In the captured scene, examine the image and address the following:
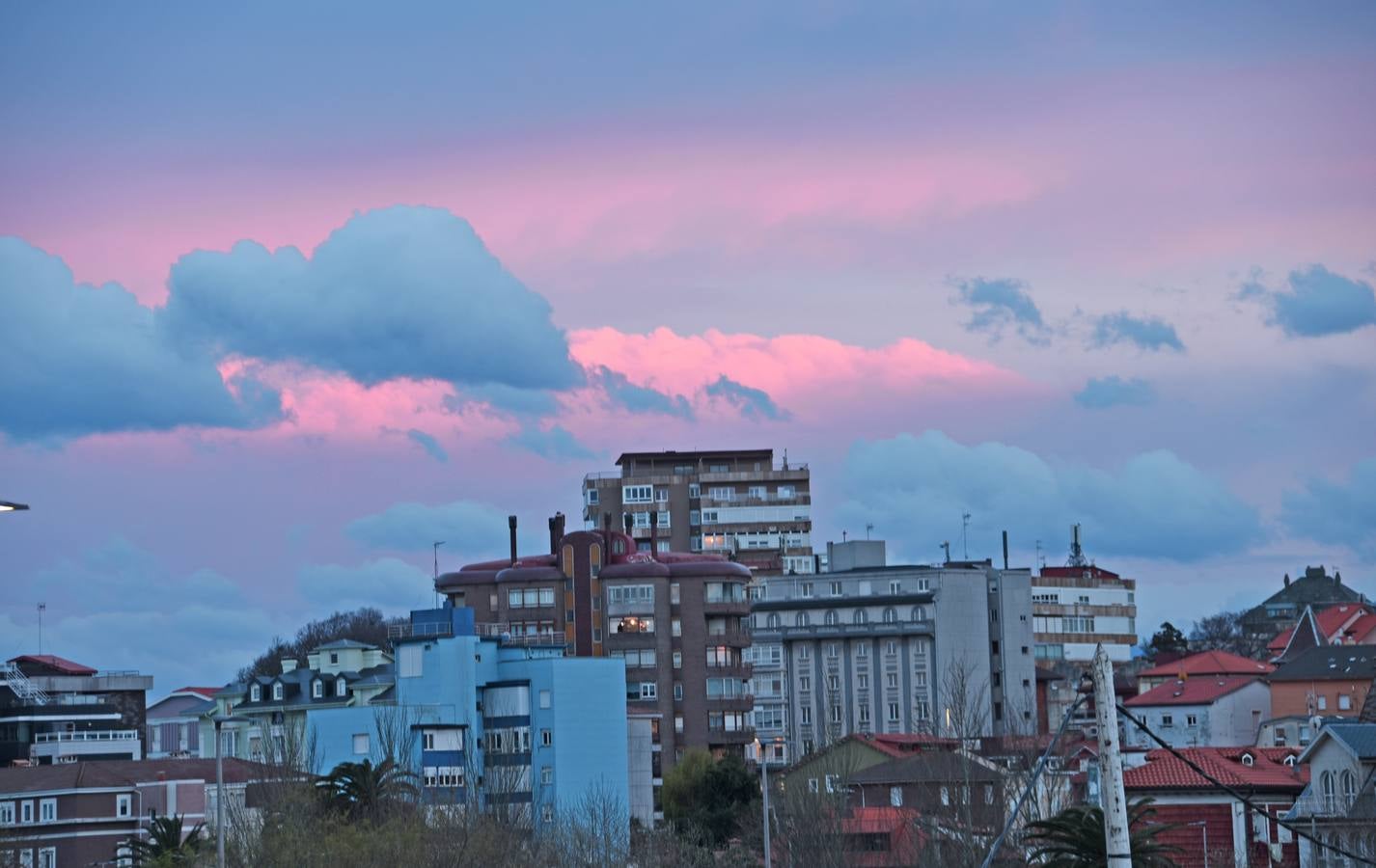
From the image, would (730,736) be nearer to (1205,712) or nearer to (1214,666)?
(1205,712)

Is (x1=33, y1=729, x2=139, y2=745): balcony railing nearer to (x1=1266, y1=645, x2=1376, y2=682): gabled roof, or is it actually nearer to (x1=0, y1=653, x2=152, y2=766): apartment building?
(x1=0, y1=653, x2=152, y2=766): apartment building

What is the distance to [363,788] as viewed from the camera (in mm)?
75250

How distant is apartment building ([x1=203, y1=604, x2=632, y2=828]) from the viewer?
93.1m

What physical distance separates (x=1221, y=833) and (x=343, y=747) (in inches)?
1566

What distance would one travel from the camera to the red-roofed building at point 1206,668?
434 feet

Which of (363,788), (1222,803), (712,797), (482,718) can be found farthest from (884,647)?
(363,788)

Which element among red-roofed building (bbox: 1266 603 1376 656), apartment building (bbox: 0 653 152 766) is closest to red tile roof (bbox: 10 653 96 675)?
apartment building (bbox: 0 653 152 766)

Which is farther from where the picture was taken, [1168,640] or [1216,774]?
[1168,640]

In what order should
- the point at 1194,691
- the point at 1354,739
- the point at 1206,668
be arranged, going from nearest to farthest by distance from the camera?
the point at 1354,739
the point at 1194,691
the point at 1206,668

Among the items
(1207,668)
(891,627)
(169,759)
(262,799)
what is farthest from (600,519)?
(262,799)

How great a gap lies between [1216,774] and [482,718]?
35.2m

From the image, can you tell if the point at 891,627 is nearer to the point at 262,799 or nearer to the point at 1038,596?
the point at 1038,596

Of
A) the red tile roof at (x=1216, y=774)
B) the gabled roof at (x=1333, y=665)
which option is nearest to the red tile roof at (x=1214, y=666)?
the gabled roof at (x=1333, y=665)

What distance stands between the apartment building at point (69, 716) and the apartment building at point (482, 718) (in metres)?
11.6
